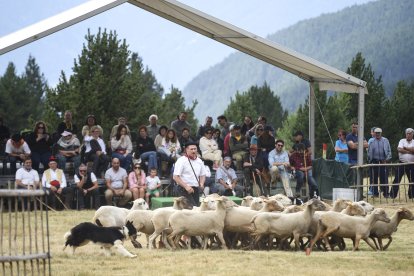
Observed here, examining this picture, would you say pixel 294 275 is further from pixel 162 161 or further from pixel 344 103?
pixel 344 103

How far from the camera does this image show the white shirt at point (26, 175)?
24.6 m

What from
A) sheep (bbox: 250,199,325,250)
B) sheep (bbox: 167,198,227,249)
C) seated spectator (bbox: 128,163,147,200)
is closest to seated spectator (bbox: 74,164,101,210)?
seated spectator (bbox: 128,163,147,200)

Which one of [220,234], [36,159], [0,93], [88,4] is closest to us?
[220,234]

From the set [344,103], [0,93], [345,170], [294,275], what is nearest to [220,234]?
[294,275]

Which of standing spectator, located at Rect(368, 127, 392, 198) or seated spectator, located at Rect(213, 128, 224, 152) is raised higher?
seated spectator, located at Rect(213, 128, 224, 152)

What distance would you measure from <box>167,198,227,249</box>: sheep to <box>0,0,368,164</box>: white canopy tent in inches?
216

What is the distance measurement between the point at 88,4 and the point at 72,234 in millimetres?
7445

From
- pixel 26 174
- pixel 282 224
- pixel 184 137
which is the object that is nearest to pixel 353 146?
pixel 184 137

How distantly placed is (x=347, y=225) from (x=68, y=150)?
9.60m

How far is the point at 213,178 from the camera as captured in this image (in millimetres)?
26797

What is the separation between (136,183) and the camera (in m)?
25.9

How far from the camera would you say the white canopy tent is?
22719 millimetres

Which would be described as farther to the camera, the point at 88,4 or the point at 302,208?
the point at 88,4

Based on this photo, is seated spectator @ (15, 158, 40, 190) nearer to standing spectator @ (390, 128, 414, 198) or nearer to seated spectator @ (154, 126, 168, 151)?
seated spectator @ (154, 126, 168, 151)
